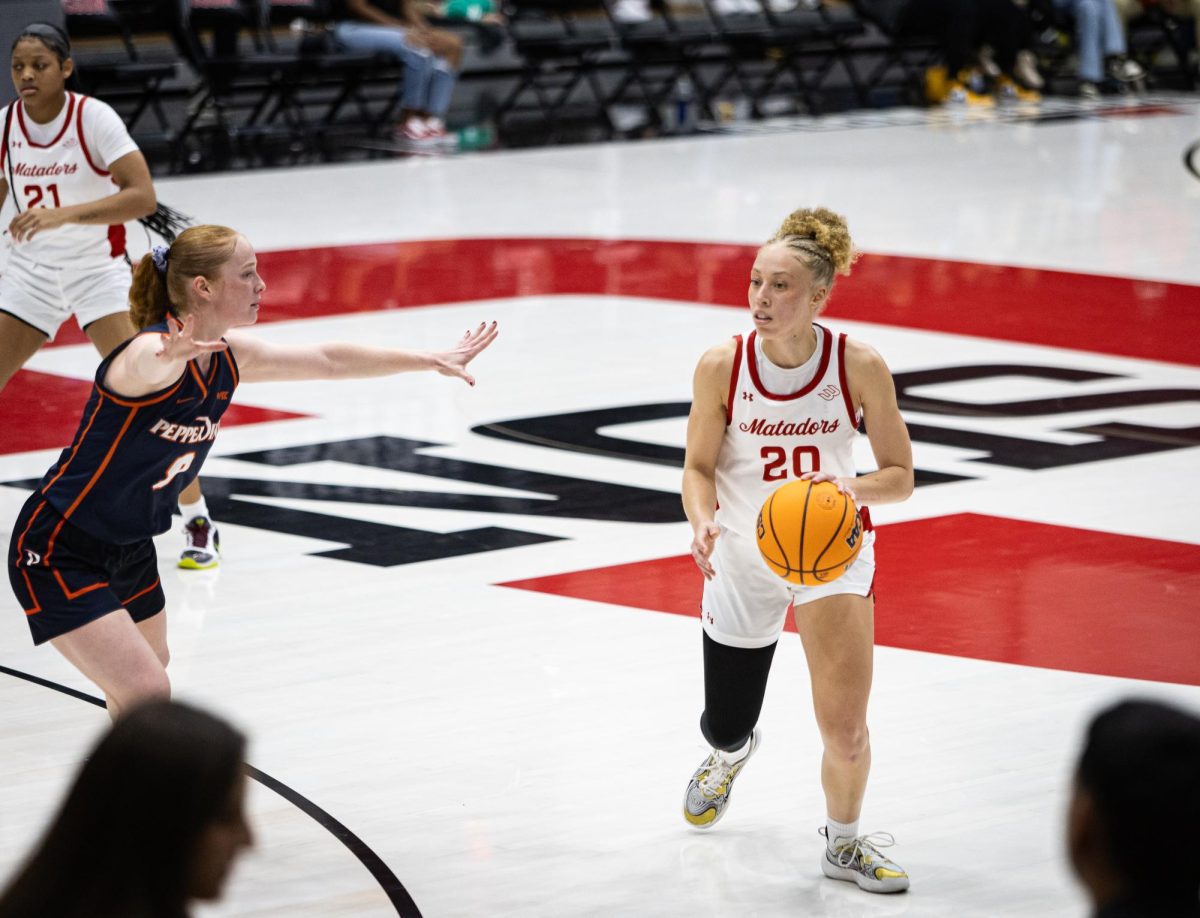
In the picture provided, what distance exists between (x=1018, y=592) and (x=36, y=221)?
3310mm

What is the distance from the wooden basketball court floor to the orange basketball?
2.31 feet

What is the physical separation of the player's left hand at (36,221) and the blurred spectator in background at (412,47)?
10102 mm

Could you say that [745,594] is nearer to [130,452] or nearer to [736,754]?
[736,754]

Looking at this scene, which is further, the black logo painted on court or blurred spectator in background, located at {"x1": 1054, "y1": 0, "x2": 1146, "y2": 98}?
blurred spectator in background, located at {"x1": 1054, "y1": 0, "x2": 1146, "y2": 98}

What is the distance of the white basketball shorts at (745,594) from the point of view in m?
3.95

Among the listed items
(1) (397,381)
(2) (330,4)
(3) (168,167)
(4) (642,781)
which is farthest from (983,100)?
(4) (642,781)

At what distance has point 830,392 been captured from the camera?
392cm

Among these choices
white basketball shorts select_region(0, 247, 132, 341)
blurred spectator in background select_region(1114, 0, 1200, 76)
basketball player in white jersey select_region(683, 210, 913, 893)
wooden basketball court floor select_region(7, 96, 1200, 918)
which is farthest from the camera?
blurred spectator in background select_region(1114, 0, 1200, 76)

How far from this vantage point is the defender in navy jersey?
3719 millimetres

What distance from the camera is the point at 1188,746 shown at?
1.94 m

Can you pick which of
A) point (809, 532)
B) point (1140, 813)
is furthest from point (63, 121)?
point (1140, 813)

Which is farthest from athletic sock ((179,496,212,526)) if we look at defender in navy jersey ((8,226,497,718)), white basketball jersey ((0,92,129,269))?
defender in navy jersey ((8,226,497,718))

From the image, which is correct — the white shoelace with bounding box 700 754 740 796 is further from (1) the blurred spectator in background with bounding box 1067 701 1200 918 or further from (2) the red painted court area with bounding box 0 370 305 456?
(2) the red painted court area with bounding box 0 370 305 456

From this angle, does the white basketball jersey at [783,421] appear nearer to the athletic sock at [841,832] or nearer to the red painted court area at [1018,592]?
the athletic sock at [841,832]
